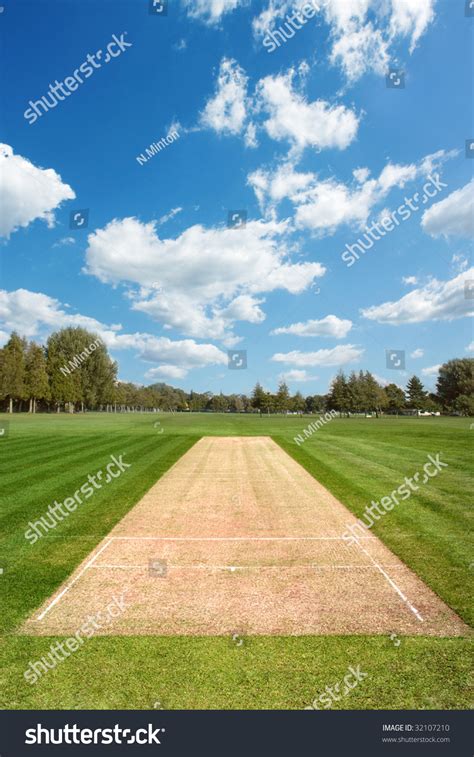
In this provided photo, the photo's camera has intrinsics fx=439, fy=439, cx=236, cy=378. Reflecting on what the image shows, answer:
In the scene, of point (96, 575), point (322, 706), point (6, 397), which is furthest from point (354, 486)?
point (6, 397)

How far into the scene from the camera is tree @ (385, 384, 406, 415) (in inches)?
5576

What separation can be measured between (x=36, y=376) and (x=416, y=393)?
4404 inches

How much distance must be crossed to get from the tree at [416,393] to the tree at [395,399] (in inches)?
142

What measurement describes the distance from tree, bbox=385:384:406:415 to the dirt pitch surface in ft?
426

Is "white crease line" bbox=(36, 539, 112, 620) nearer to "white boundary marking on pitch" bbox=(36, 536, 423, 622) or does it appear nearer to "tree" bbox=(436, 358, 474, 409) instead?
"white boundary marking on pitch" bbox=(36, 536, 423, 622)

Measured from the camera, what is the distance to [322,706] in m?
6.05

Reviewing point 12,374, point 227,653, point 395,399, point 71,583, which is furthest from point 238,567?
point 395,399

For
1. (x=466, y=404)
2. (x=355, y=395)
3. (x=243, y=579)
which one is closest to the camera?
(x=243, y=579)

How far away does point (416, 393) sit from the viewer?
141m

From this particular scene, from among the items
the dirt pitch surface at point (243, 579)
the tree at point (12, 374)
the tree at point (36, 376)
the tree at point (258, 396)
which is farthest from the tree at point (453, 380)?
the dirt pitch surface at point (243, 579)

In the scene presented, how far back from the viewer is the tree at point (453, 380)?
13577cm

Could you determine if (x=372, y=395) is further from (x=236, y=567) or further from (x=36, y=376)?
(x=236, y=567)

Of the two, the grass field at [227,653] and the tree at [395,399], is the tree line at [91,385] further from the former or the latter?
the grass field at [227,653]
